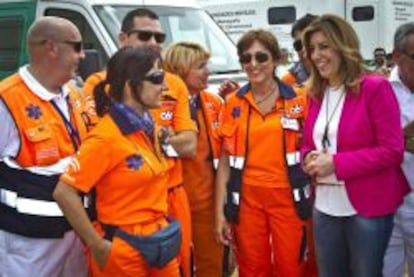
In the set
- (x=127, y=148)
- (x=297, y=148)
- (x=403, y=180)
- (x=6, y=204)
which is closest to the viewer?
(x=127, y=148)

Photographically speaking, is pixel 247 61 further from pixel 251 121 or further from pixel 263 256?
pixel 263 256

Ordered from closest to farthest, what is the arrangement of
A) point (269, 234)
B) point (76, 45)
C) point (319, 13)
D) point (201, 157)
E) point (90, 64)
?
point (76, 45), point (269, 234), point (201, 157), point (90, 64), point (319, 13)

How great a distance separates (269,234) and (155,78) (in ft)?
4.58

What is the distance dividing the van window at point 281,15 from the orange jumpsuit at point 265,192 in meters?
9.64

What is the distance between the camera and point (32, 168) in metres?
3.51

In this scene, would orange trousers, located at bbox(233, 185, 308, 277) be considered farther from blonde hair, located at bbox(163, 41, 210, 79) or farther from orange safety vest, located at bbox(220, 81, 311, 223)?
blonde hair, located at bbox(163, 41, 210, 79)

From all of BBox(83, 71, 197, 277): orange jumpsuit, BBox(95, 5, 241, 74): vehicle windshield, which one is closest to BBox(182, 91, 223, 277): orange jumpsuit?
BBox(83, 71, 197, 277): orange jumpsuit

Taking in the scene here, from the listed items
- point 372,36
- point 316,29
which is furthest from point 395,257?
point 372,36

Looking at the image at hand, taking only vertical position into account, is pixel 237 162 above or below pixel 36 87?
below

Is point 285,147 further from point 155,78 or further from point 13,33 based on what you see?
point 13,33

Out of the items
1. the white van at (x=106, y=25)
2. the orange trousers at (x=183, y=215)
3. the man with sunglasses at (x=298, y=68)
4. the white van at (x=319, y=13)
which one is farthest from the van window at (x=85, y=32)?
the white van at (x=319, y=13)

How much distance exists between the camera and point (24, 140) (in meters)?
3.47

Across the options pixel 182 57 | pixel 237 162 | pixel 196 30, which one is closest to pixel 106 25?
pixel 196 30

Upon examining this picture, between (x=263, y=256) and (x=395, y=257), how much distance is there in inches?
36.8
